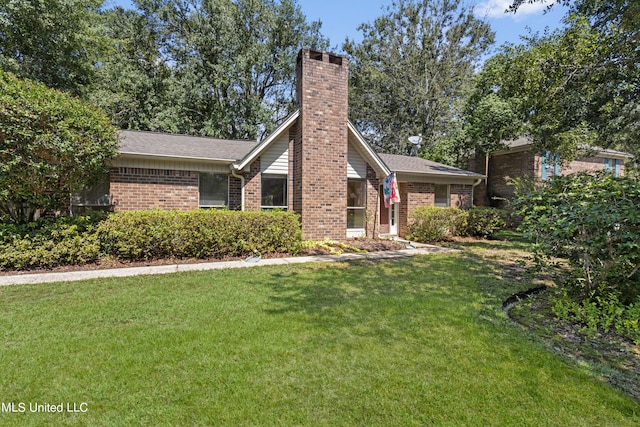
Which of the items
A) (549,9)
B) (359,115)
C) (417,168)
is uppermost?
(359,115)

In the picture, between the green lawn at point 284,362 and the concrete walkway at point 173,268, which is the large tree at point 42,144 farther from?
the green lawn at point 284,362

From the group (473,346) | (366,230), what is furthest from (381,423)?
(366,230)

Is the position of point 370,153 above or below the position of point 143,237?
above

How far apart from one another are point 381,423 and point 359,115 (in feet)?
87.8

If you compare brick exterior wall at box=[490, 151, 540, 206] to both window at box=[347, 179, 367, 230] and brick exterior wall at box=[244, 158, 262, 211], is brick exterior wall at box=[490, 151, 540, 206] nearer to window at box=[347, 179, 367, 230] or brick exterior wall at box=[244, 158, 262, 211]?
window at box=[347, 179, 367, 230]

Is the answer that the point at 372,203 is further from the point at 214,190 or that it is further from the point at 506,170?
the point at 506,170

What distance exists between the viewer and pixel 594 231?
4.18 metres

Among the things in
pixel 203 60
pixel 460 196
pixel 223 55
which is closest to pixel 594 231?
pixel 460 196

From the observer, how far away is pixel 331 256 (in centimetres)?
846

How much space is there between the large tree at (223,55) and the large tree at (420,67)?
21.6 ft

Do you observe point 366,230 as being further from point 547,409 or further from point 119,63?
point 119,63

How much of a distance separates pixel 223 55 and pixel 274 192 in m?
16.7

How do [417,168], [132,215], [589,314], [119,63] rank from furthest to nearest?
[119,63], [417,168], [132,215], [589,314]

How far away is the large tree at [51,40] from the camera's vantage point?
44.6 ft
